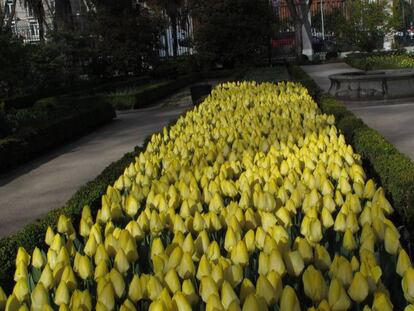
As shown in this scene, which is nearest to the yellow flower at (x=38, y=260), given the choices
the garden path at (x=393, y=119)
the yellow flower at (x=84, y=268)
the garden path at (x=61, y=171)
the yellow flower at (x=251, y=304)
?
the yellow flower at (x=84, y=268)

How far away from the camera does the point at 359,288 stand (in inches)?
76.9

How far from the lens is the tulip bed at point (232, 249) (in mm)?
2008

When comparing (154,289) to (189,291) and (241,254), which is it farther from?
(241,254)

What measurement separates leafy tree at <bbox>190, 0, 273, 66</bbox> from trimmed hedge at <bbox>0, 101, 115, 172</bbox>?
17.3m

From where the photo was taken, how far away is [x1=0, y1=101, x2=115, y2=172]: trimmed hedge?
10.5m

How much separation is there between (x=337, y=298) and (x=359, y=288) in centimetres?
10

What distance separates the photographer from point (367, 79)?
1517 cm

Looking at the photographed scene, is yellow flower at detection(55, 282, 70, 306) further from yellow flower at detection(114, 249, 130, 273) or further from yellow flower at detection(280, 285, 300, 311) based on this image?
yellow flower at detection(280, 285, 300, 311)

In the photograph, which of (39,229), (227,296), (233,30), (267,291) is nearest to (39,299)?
(227,296)

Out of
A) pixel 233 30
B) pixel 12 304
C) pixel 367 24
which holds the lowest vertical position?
pixel 12 304

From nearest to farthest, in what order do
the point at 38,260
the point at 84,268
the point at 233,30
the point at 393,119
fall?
the point at 84,268, the point at 38,260, the point at 393,119, the point at 233,30

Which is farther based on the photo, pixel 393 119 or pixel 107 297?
pixel 393 119

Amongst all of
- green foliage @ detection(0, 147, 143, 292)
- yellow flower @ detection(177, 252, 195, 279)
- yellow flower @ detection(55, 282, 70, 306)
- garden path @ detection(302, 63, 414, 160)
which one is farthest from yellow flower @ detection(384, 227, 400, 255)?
garden path @ detection(302, 63, 414, 160)

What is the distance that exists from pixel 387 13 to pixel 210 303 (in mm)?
39402
